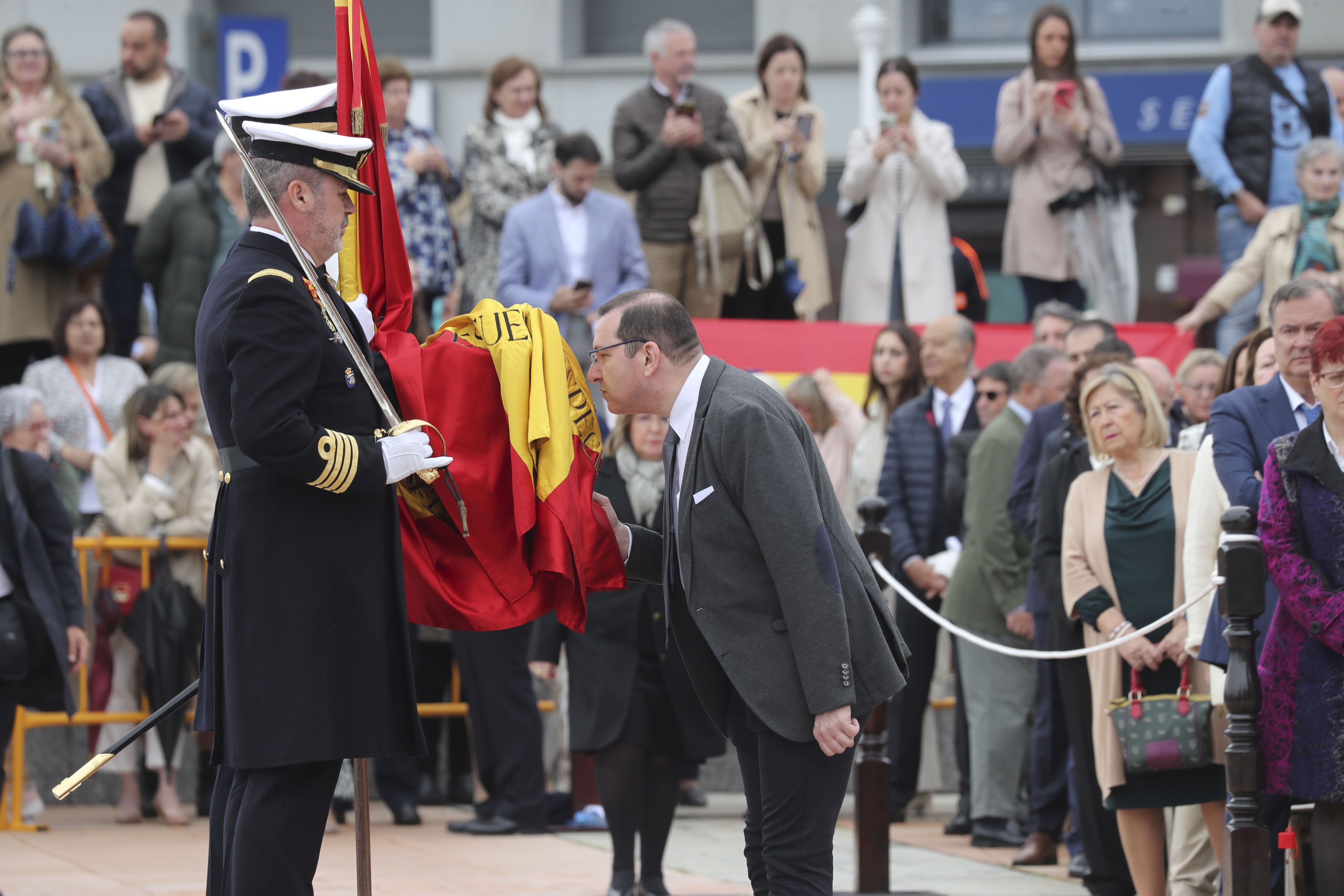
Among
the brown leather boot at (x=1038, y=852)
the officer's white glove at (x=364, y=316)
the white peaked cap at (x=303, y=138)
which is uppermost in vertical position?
the white peaked cap at (x=303, y=138)

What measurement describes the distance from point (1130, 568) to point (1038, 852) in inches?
70.9

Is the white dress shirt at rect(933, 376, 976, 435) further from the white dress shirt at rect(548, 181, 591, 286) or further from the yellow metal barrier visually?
the yellow metal barrier

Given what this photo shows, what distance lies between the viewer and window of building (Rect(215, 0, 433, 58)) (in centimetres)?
1908

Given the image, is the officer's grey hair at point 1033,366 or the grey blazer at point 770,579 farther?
the officer's grey hair at point 1033,366

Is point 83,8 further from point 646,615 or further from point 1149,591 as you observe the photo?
point 1149,591

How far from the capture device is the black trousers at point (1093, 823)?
7.34m

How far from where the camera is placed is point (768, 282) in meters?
12.5

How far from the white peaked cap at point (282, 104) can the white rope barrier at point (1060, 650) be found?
3.27 meters

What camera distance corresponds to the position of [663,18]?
18703mm

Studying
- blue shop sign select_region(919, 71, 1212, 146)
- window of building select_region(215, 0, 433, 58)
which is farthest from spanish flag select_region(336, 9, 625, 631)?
window of building select_region(215, 0, 433, 58)

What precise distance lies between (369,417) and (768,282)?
7.65 meters

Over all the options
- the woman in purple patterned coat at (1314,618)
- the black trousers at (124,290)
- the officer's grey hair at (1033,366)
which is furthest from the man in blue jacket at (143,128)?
the woman in purple patterned coat at (1314,618)

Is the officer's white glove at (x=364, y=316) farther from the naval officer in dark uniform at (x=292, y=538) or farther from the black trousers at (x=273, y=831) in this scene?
the black trousers at (x=273, y=831)

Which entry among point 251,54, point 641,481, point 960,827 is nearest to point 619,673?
point 641,481
